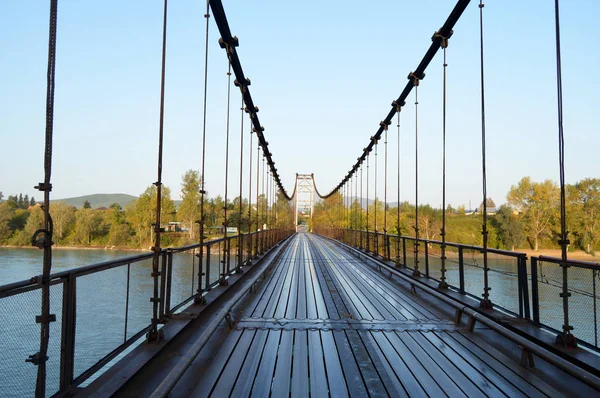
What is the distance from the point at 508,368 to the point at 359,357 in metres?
0.94

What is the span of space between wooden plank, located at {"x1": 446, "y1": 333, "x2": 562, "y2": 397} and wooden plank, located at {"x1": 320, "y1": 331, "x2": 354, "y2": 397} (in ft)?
2.90

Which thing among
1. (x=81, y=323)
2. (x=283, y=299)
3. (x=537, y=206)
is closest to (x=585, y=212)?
(x=537, y=206)

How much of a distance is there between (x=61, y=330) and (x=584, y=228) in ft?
94.7

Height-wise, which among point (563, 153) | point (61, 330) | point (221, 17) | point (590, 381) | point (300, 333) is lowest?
point (300, 333)

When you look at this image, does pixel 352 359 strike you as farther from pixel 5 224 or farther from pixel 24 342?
pixel 5 224

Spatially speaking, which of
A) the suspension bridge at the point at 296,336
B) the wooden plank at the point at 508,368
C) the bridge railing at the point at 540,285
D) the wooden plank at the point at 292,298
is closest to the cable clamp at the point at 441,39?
the suspension bridge at the point at 296,336

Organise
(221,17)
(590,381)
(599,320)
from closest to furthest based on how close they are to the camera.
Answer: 1. (590,381)
2. (599,320)
3. (221,17)

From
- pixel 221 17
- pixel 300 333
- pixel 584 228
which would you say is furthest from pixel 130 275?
pixel 584 228

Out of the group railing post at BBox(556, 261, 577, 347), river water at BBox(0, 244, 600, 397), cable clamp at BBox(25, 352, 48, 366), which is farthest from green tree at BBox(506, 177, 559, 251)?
cable clamp at BBox(25, 352, 48, 366)

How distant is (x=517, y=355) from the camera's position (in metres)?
2.91

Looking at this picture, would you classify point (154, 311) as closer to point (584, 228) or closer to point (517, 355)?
point (517, 355)

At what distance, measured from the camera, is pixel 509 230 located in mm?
21484

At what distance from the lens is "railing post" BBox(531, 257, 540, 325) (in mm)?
3391

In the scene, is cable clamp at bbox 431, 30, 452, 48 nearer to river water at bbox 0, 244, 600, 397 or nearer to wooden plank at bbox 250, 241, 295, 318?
river water at bbox 0, 244, 600, 397
